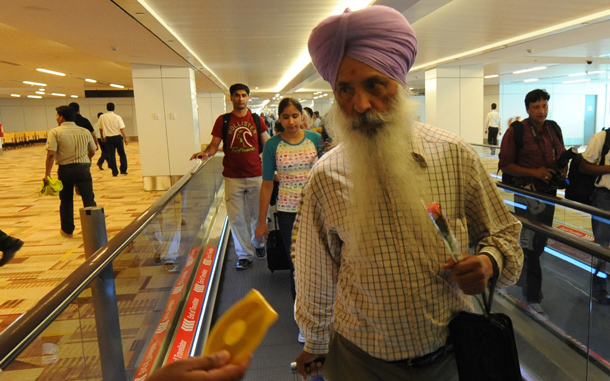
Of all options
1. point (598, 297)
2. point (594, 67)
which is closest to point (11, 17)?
point (598, 297)

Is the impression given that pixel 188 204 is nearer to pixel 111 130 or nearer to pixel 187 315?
pixel 187 315

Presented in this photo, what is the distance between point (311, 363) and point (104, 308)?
102 centimetres

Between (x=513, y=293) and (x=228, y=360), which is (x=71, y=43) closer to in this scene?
(x=513, y=293)

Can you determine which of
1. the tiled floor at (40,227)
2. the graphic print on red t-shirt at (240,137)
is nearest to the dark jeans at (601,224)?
the graphic print on red t-shirt at (240,137)

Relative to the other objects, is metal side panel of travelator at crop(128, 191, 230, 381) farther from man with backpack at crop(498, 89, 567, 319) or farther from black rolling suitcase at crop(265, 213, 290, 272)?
man with backpack at crop(498, 89, 567, 319)

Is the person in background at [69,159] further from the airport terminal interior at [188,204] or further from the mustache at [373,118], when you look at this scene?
the mustache at [373,118]

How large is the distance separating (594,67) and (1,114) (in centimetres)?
3767

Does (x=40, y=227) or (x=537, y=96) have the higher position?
(x=537, y=96)

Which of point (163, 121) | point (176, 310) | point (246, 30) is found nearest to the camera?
point (176, 310)

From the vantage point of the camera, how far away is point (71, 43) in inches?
339

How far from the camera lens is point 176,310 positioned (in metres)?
3.74

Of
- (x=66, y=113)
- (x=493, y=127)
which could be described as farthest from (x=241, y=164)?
(x=493, y=127)

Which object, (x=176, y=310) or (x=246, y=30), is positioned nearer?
(x=176, y=310)

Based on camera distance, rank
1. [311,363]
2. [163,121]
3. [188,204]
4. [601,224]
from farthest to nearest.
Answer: [163,121] < [188,204] < [601,224] < [311,363]
